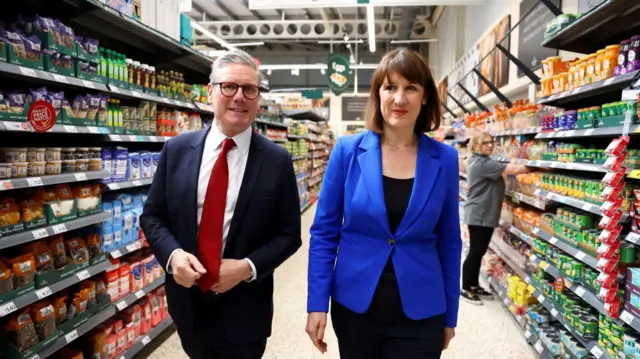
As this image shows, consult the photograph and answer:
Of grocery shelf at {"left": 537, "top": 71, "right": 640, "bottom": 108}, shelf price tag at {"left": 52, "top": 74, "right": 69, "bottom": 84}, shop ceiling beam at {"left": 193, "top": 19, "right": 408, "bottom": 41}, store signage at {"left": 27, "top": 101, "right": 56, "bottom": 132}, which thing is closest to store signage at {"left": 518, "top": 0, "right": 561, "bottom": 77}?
grocery shelf at {"left": 537, "top": 71, "right": 640, "bottom": 108}

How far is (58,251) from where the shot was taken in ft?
8.58

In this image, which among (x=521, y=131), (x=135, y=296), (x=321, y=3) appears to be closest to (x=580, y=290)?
(x=521, y=131)

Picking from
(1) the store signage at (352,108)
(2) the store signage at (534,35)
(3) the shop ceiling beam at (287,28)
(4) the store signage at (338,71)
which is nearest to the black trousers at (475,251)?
(2) the store signage at (534,35)

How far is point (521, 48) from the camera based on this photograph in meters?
6.27

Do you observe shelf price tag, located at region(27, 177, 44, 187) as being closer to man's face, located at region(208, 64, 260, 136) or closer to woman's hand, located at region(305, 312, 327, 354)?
man's face, located at region(208, 64, 260, 136)

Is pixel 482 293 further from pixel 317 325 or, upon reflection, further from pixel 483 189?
pixel 317 325

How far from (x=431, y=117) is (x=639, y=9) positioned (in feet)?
6.15

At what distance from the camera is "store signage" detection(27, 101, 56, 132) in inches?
89.4

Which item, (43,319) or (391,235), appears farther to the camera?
(43,319)

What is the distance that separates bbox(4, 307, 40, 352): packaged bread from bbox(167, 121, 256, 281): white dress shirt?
1.23 m

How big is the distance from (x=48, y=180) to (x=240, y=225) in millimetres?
1368

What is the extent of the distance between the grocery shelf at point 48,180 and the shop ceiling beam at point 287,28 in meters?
10.9

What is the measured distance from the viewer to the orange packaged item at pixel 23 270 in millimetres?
2248

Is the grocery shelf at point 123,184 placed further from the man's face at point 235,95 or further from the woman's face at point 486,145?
the woman's face at point 486,145
